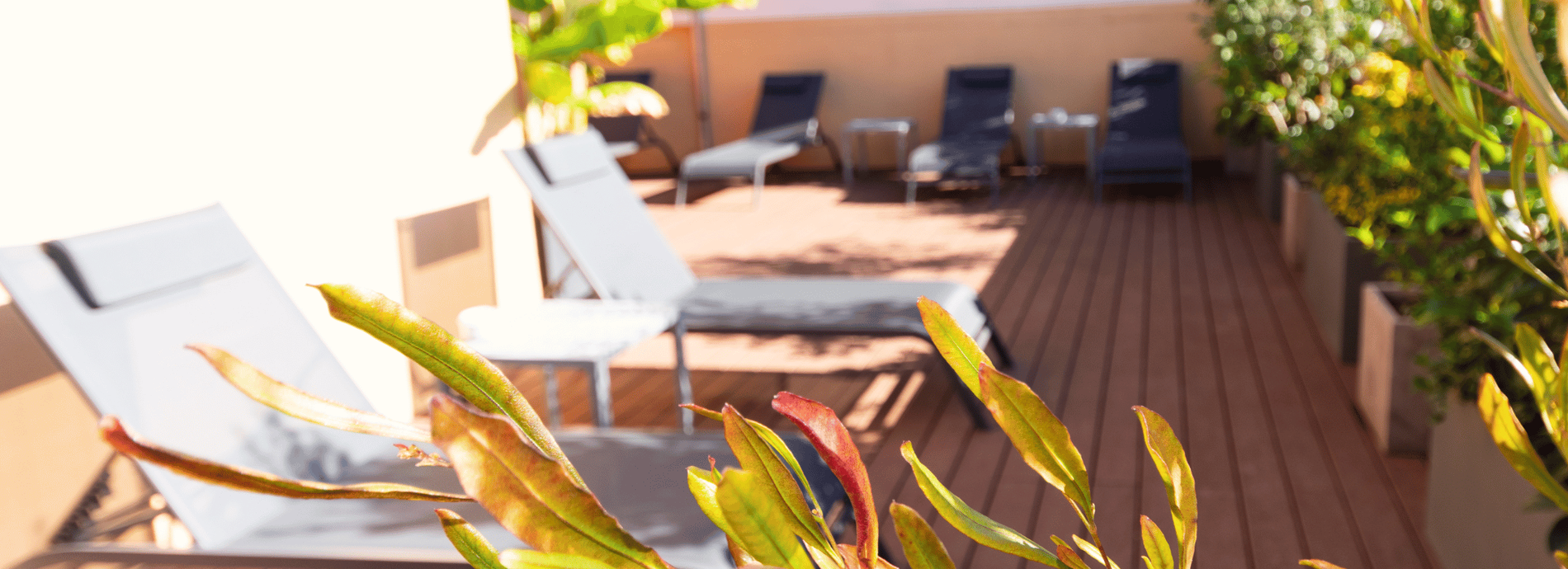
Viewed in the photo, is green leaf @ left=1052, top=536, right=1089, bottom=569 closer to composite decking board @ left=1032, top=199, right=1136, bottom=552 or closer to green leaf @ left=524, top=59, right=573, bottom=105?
composite decking board @ left=1032, top=199, right=1136, bottom=552

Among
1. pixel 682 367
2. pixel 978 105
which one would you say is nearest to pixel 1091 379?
pixel 682 367

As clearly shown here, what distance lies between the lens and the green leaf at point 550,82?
458 centimetres

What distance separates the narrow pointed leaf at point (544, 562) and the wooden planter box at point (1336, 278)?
12.6ft

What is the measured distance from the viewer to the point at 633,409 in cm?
375

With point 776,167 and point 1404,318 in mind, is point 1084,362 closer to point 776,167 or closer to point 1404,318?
point 1404,318

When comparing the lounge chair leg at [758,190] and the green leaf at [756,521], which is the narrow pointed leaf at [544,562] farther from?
the lounge chair leg at [758,190]

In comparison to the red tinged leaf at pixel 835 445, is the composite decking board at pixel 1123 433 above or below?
below

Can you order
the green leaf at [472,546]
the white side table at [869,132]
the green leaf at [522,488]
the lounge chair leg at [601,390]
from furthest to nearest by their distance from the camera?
the white side table at [869,132] → the lounge chair leg at [601,390] → the green leaf at [472,546] → the green leaf at [522,488]

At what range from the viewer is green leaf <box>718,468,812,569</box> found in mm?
369

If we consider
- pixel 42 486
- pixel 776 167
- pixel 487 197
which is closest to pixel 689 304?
pixel 487 197

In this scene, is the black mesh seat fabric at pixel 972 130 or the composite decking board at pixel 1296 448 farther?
the black mesh seat fabric at pixel 972 130

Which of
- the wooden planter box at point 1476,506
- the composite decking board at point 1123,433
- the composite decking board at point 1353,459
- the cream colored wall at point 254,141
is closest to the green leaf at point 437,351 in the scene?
the cream colored wall at point 254,141

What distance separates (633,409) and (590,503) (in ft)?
11.2

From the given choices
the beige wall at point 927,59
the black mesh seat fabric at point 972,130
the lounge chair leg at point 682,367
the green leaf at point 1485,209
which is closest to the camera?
the green leaf at point 1485,209
